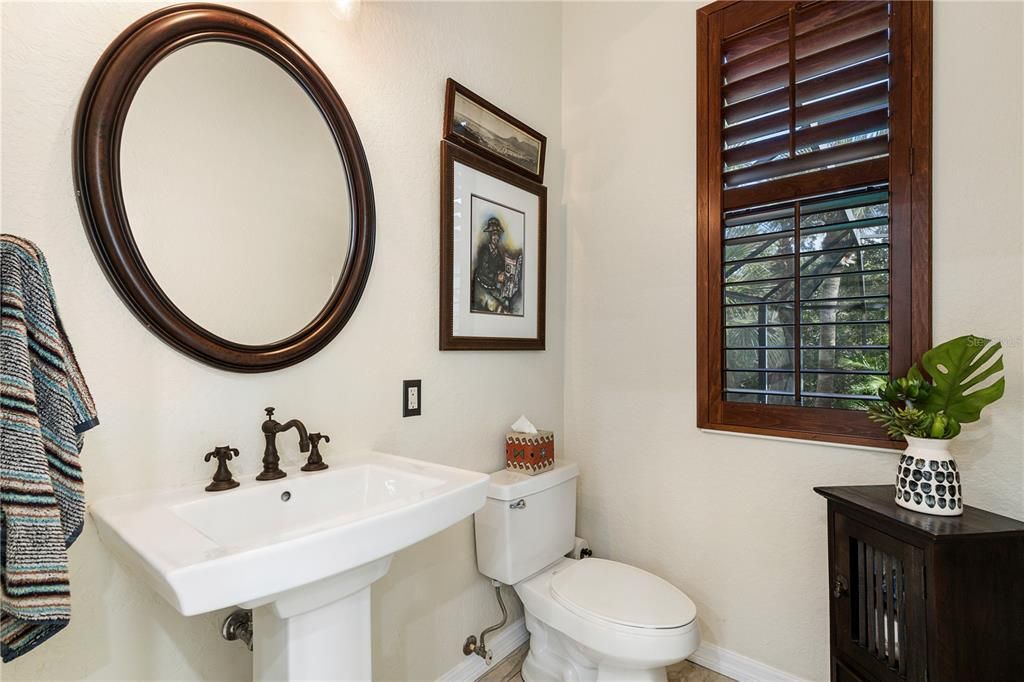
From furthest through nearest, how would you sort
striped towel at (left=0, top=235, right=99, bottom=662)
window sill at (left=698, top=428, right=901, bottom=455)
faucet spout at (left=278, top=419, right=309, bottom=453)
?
window sill at (left=698, top=428, right=901, bottom=455) → faucet spout at (left=278, top=419, right=309, bottom=453) → striped towel at (left=0, top=235, right=99, bottom=662)

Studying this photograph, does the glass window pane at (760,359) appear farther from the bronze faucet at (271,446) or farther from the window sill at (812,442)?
the bronze faucet at (271,446)

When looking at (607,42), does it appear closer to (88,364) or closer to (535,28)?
(535,28)

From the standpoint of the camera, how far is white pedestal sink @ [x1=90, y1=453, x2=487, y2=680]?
693mm

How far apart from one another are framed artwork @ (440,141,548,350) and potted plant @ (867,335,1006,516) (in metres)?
1.24

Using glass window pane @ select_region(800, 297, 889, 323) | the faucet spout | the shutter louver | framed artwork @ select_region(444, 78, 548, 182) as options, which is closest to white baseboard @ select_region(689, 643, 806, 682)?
glass window pane @ select_region(800, 297, 889, 323)

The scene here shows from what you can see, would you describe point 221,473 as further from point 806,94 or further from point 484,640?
point 806,94

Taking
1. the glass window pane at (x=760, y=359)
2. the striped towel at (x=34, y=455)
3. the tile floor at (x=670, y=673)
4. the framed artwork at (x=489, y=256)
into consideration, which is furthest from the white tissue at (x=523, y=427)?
the striped towel at (x=34, y=455)

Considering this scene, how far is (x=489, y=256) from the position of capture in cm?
184

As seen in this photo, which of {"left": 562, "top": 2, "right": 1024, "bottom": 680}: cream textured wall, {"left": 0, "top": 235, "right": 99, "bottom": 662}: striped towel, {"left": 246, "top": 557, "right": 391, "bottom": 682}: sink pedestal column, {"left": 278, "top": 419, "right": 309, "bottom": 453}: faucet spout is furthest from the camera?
{"left": 562, "top": 2, "right": 1024, "bottom": 680}: cream textured wall

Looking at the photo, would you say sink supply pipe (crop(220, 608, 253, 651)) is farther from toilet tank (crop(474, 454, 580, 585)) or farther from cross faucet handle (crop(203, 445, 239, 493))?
toilet tank (crop(474, 454, 580, 585))

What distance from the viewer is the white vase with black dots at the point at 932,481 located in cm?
121

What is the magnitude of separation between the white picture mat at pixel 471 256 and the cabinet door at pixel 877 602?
123 cm

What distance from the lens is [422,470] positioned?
121cm

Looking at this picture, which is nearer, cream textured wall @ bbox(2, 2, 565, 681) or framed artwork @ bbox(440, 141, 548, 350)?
cream textured wall @ bbox(2, 2, 565, 681)
